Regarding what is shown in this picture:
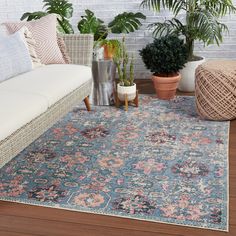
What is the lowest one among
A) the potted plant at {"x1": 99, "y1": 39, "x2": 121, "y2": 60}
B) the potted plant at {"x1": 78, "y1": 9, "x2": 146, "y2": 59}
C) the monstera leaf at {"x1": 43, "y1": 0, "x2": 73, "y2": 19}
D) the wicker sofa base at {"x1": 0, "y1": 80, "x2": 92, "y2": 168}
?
the wicker sofa base at {"x1": 0, "y1": 80, "x2": 92, "y2": 168}

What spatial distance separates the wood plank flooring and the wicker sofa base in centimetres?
27

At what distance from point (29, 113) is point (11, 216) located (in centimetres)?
55

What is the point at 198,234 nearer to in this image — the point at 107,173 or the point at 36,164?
the point at 107,173

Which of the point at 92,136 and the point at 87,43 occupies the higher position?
the point at 87,43

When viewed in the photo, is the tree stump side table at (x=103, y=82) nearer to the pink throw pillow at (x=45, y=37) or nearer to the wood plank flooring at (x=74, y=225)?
the pink throw pillow at (x=45, y=37)

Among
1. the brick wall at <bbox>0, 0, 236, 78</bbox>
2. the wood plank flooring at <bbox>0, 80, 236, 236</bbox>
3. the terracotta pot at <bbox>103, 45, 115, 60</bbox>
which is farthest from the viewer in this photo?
the brick wall at <bbox>0, 0, 236, 78</bbox>

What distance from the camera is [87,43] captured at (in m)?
3.05

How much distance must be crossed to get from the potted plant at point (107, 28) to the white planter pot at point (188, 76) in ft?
2.03

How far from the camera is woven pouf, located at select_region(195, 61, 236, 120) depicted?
9.17ft

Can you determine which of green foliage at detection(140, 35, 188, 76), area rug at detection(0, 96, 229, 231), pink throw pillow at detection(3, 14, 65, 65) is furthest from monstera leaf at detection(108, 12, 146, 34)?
area rug at detection(0, 96, 229, 231)

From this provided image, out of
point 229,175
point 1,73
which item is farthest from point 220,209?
point 1,73

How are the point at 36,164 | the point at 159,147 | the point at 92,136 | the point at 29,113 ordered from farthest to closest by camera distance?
the point at 92,136, the point at 159,147, the point at 36,164, the point at 29,113

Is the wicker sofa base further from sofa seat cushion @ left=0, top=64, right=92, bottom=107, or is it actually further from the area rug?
the area rug

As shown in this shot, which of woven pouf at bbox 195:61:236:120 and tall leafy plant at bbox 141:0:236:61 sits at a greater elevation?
tall leafy plant at bbox 141:0:236:61
